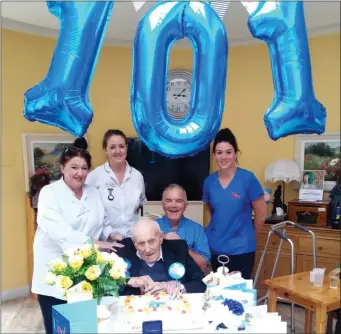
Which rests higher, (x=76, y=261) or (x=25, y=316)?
(x=76, y=261)

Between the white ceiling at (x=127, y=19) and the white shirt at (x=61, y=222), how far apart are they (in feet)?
4.31

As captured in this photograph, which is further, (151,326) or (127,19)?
(127,19)

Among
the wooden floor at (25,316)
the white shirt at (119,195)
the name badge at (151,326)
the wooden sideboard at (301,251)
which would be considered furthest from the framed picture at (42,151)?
the name badge at (151,326)

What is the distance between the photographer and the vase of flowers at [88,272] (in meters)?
1.21

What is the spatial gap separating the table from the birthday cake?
73cm

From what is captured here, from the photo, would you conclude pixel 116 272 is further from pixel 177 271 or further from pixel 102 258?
pixel 177 271

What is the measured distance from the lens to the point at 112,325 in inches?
48.7

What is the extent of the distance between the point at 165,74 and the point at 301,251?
2.04 metres

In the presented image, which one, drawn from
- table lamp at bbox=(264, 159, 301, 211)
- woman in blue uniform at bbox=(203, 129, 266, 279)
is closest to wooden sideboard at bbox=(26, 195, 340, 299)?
table lamp at bbox=(264, 159, 301, 211)

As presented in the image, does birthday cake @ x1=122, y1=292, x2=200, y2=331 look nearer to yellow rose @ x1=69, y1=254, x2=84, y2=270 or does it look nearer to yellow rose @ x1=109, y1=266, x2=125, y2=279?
yellow rose @ x1=109, y1=266, x2=125, y2=279

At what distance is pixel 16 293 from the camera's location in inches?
118

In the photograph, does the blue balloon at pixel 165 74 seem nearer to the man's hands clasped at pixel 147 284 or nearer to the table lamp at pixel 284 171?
the man's hands clasped at pixel 147 284

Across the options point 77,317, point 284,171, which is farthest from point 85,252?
point 284,171

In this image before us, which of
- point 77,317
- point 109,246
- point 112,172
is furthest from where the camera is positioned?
point 112,172
